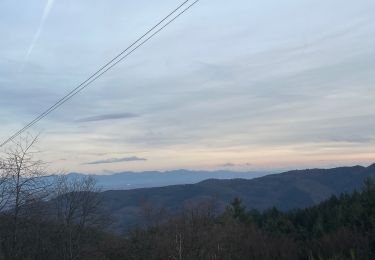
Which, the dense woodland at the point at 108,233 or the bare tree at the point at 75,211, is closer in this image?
the dense woodland at the point at 108,233

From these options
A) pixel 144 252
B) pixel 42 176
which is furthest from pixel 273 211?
pixel 42 176

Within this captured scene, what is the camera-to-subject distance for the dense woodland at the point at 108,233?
51.3 feet

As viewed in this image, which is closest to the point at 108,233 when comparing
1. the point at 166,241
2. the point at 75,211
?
the point at 75,211

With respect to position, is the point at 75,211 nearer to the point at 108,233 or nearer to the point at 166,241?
the point at 108,233

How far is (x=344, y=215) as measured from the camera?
43.6 m

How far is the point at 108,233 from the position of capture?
31.5m

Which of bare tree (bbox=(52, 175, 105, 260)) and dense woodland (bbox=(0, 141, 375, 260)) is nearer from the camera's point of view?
dense woodland (bbox=(0, 141, 375, 260))

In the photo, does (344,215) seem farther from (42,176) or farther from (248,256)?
(42,176)

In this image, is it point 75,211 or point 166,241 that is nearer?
point 166,241

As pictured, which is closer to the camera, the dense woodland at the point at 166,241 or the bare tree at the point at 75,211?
the dense woodland at the point at 166,241

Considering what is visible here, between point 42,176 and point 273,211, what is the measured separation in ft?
144

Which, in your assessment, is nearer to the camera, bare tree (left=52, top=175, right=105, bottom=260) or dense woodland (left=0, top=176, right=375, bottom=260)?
dense woodland (left=0, top=176, right=375, bottom=260)

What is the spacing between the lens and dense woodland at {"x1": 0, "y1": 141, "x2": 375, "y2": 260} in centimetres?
1564

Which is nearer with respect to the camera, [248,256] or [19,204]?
[19,204]
